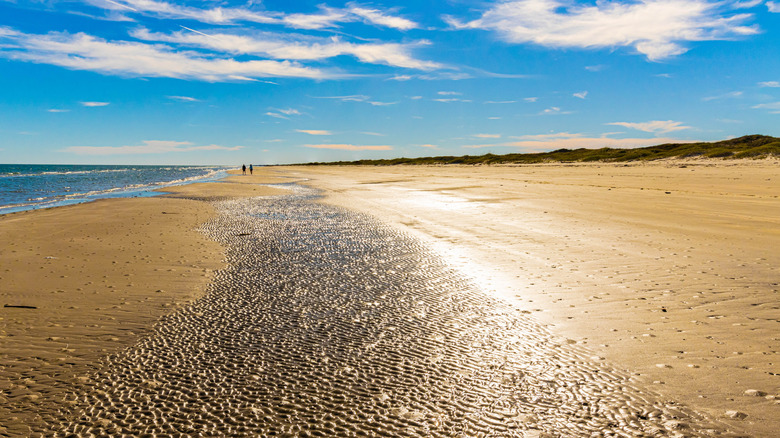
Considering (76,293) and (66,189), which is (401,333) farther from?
(66,189)

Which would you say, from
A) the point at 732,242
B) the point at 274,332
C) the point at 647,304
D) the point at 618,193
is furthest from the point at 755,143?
the point at 274,332

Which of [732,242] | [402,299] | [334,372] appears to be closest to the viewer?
[334,372]

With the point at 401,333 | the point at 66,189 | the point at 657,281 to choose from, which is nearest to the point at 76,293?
the point at 401,333

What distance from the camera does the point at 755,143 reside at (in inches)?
2208

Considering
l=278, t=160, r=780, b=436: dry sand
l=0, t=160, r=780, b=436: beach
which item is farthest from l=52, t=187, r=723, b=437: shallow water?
l=278, t=160, r=780, b=436: dry sand

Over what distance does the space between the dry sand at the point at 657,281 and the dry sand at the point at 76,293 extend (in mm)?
4770

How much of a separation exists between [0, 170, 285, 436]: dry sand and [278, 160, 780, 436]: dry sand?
4.77m

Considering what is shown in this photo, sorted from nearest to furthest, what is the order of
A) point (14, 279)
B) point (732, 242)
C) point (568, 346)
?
point (568, 346), point (14, 279), point (732, 242)

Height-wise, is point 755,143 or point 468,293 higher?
point 755,143

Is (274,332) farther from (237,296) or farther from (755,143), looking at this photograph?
(755,143)

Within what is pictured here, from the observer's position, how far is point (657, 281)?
6.74m

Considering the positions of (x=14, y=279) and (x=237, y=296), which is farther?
(x=14, y=279)

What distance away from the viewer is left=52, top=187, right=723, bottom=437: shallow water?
3.20 m

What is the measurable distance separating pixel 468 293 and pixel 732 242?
6.64 metres
